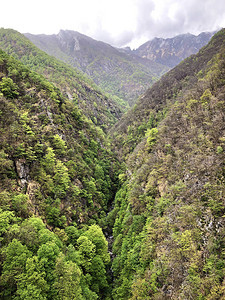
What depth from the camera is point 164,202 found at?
3072 cm

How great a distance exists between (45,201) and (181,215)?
1039 inches

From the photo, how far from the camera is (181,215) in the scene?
25.6 metres

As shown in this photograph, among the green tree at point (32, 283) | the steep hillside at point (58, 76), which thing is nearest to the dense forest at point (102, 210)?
the green tree at point (32, 283)

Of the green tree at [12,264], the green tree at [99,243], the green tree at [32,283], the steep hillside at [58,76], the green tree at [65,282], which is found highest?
the steep hillside at [58,76]

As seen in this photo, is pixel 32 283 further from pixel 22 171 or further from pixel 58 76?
pixel 58 76

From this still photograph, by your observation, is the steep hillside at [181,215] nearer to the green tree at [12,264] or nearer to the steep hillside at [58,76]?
the green tree at [12,264]

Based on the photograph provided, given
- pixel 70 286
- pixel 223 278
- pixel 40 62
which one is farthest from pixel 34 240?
pixel 40 62

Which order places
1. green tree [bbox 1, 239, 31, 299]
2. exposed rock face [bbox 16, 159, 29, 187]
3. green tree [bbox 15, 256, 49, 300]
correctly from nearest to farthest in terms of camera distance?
green tree [bbox 15, 256, 49, 300] → green tree [bbox 1, 239, 31, 299] → exposed rock face [bbox 16, 159, 29, 187]

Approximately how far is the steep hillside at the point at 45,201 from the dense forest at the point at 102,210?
0.53 feet

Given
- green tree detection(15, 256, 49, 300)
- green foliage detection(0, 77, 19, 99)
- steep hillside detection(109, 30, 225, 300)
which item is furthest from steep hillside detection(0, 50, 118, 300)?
steep hillside detection(109, 30, 225, 300)

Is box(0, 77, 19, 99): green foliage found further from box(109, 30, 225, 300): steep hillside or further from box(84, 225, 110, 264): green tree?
box(109, 30, 225, 300): steep hillside

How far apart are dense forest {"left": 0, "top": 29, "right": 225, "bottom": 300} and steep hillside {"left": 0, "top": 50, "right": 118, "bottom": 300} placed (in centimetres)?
16

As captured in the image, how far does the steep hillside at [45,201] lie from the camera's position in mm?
20578

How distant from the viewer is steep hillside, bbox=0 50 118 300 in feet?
67.5
